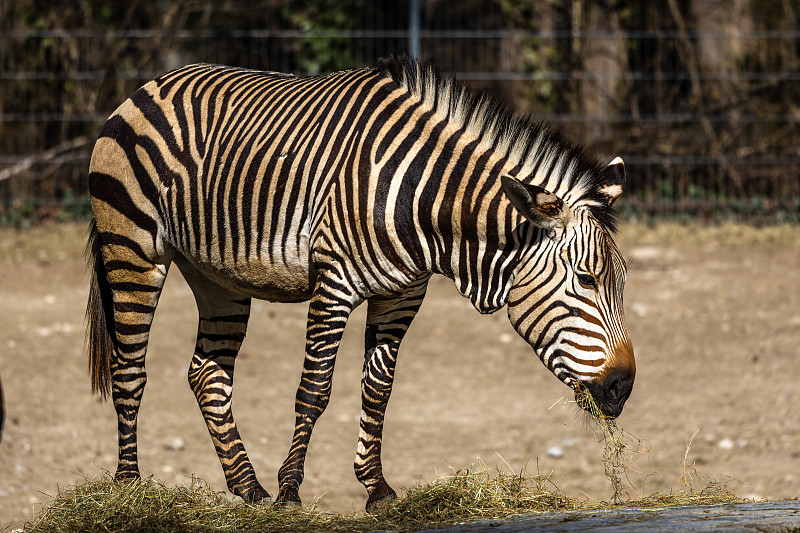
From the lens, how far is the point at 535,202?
4.07m

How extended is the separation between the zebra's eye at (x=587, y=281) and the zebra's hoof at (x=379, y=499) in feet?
4.49

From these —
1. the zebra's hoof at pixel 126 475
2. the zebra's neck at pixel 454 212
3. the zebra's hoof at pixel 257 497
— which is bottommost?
the zebra's hoof at pixel 257 497

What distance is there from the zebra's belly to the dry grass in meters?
0.96

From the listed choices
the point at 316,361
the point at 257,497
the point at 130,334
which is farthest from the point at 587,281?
the point at 130,334

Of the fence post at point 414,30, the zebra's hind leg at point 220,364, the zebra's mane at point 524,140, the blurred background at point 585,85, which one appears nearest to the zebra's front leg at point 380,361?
the zebra's hind leg at point 220,364

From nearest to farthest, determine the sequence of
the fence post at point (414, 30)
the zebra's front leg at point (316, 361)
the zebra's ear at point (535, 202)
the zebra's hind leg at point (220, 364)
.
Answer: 1. the zebra's ear at point (535, 202)
2. the zebra's front leg at point (316, 361)
3. the zebra's hind leg at point (220, 364)
4. the fence post at point (414, 30)

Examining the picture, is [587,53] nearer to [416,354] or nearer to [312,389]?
[416,354]

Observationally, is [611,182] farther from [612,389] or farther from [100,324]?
[100,324]

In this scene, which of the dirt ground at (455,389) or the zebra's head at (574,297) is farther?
the dirt ground at (455,389)

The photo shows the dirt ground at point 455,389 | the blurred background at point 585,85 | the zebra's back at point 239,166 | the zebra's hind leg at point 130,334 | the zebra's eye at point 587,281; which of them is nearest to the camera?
the zebra's eye at point 587,281

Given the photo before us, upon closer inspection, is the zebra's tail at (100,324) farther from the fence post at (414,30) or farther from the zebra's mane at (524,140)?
the fence post at (414,30)

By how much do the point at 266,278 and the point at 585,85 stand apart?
8.05 m

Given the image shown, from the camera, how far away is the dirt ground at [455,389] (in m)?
7.24

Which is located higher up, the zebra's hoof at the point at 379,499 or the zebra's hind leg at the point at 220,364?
the zebra's hind leg at the point at 220,364
